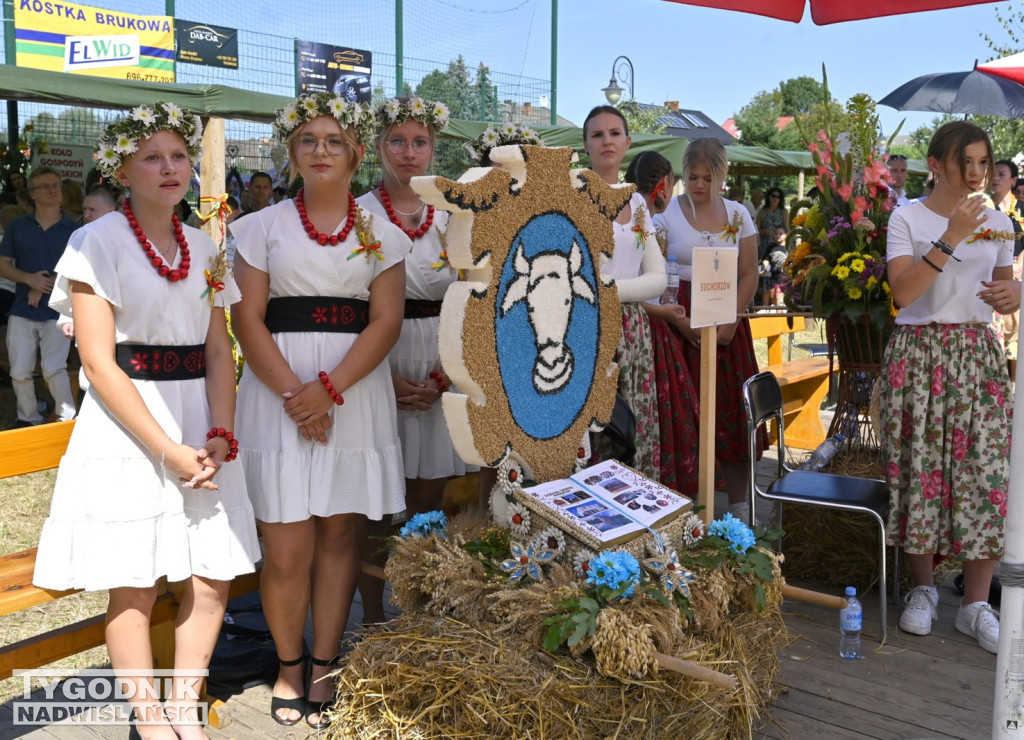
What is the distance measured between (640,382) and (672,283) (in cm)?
52

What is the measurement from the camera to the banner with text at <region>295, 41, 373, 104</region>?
37.6 ft

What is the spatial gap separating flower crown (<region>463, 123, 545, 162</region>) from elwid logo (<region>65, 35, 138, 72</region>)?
786 centimetres

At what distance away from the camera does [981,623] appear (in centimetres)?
339

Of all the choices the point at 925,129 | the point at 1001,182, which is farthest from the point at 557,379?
the point at 925,129

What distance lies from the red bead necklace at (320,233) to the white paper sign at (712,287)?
1000mm

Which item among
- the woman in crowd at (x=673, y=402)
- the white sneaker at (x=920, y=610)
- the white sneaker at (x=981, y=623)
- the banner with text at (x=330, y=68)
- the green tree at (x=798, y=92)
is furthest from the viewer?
the green tree at (x=798, y=92)

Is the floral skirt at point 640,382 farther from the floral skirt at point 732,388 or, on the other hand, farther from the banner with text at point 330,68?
the banner with text at point 330,68

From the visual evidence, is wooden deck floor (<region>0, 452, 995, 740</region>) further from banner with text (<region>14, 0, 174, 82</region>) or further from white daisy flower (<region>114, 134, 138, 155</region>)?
banner with text (<region>14, 0, 174, 82</region>)

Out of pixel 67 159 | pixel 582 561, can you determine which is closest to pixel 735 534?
pixel 582 561

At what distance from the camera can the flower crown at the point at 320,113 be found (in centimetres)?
262

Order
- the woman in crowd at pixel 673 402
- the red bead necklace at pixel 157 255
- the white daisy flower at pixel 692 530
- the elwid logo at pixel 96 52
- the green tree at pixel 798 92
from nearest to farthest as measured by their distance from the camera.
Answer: the red bead necklace at pixel 157 255 < the white daisy flower at pixel 692 530 < the woman in crowd at pixel 673 402 < the elwid logo at pixel 96 52 < the green tree at pixel 798 92

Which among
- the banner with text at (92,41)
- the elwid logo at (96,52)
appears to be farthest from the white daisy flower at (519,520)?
the elwid logo at (96,52)

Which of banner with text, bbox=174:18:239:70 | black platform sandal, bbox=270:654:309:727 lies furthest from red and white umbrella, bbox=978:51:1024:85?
banner with text, bbox=174:18:239:70

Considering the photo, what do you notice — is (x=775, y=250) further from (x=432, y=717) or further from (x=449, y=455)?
(x=432, y=717)
